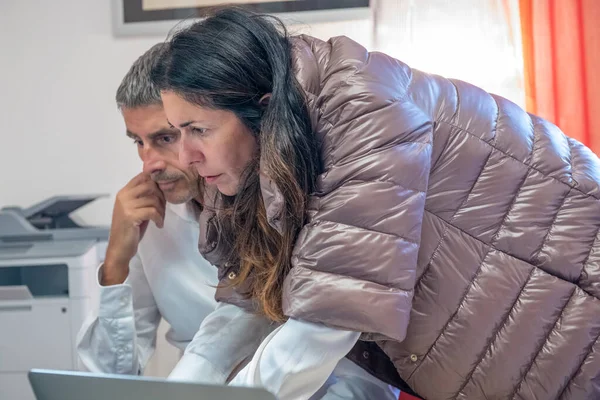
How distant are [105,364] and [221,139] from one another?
0.69 meters

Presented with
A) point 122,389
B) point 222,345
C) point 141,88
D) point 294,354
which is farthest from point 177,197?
point 122,389

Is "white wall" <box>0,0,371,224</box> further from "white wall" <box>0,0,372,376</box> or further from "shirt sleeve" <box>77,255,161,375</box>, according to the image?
"shirt sleeve" <box>77,255,161,375</box>

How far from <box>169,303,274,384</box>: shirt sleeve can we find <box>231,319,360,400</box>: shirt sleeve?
0.27 metres

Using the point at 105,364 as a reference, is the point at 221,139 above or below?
above

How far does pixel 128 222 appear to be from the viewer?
4.56 ft

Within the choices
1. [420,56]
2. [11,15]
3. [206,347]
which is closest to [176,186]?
[206,347]

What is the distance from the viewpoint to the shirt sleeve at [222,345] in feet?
3.75

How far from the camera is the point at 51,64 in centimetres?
221

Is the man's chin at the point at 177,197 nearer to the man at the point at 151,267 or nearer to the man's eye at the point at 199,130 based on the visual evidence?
the man at the point at 151,267

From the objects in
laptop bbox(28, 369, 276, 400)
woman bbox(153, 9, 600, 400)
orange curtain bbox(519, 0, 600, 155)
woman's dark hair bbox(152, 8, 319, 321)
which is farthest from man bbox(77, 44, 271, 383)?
orange curtain bbox(519, 0, 600, 155)

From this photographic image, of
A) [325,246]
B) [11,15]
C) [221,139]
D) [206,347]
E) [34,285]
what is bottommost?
[34,285]

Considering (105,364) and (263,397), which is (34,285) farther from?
(263,397)

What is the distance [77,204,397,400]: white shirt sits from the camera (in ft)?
2.86

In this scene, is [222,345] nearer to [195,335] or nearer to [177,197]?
[195,335]
